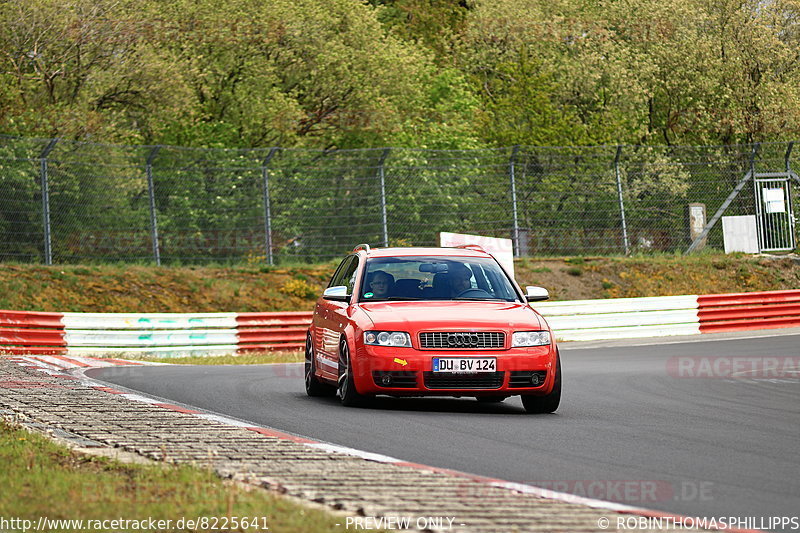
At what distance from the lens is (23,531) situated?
17.3 feet

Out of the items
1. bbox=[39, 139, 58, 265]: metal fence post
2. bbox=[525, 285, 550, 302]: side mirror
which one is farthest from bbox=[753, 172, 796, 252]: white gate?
bbox=[525, 285, 550, 302]: side mirror

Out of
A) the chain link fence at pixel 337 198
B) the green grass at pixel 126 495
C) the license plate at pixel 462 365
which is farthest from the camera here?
the chain link fence at pixel 337 198

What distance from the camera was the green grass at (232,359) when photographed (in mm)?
20719

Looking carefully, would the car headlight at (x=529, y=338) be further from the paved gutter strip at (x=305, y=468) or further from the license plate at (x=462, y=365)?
the paved gutter strip at (x=305, y=468)

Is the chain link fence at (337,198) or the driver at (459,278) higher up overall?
the chain link fence at (337,198)

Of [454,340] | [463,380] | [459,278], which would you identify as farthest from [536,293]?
[463,380]

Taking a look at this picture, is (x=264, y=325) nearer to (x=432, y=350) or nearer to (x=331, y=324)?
(x=331, y=324)

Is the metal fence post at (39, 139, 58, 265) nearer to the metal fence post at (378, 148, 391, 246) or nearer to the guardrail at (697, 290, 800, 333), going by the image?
the metal fence post at (378, 148, 391, 246)

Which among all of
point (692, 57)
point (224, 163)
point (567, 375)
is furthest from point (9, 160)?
point (692, 57)

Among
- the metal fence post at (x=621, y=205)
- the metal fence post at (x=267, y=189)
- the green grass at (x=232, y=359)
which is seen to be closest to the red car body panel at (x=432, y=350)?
the green grass at (x=232, y=359)

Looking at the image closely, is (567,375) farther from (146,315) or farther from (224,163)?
(224,163)

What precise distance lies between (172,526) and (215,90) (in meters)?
35.4

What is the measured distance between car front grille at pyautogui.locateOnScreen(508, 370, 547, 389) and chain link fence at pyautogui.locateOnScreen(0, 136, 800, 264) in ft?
54.2

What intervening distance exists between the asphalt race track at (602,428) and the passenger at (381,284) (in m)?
1.07
